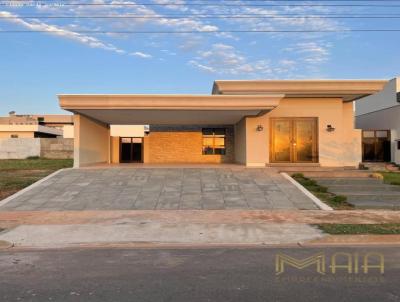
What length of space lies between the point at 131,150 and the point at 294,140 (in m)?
12.3

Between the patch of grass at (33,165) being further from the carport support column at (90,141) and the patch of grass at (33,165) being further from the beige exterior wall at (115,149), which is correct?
the beige exterior wall at (115,149)

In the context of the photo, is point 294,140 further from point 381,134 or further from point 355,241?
point 355,241

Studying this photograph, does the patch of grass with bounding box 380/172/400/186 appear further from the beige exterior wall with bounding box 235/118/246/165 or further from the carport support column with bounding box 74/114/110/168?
the carport support column with bounding box 74/114/110/168

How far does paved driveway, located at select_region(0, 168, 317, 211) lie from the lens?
14172mm

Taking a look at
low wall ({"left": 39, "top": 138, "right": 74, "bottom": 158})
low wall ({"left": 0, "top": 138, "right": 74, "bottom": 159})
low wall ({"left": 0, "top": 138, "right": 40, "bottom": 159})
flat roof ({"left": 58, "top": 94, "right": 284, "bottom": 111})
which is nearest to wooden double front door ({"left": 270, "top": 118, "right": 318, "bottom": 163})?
flat roof ({"left": 58, "top": 94, "right": 284, "bottom": 111})

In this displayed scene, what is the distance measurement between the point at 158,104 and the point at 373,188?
1010 cm

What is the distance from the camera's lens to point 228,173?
63.3 ft

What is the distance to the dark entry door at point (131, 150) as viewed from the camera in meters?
29.5

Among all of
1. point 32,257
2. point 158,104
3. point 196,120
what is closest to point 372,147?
point 196,120

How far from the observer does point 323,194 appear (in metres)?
15.8

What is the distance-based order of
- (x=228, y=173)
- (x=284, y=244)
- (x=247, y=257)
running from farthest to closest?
(x=228, y=173), (x=284, y=244), (x=247, y=257)

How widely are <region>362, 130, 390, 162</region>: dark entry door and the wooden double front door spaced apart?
11.1 m

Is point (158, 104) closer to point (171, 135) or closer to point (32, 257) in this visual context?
point (171, 135)

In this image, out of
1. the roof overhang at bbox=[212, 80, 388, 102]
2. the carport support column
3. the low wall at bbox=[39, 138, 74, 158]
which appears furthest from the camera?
the low wall at bbox=[39, 138, 74, 158]
